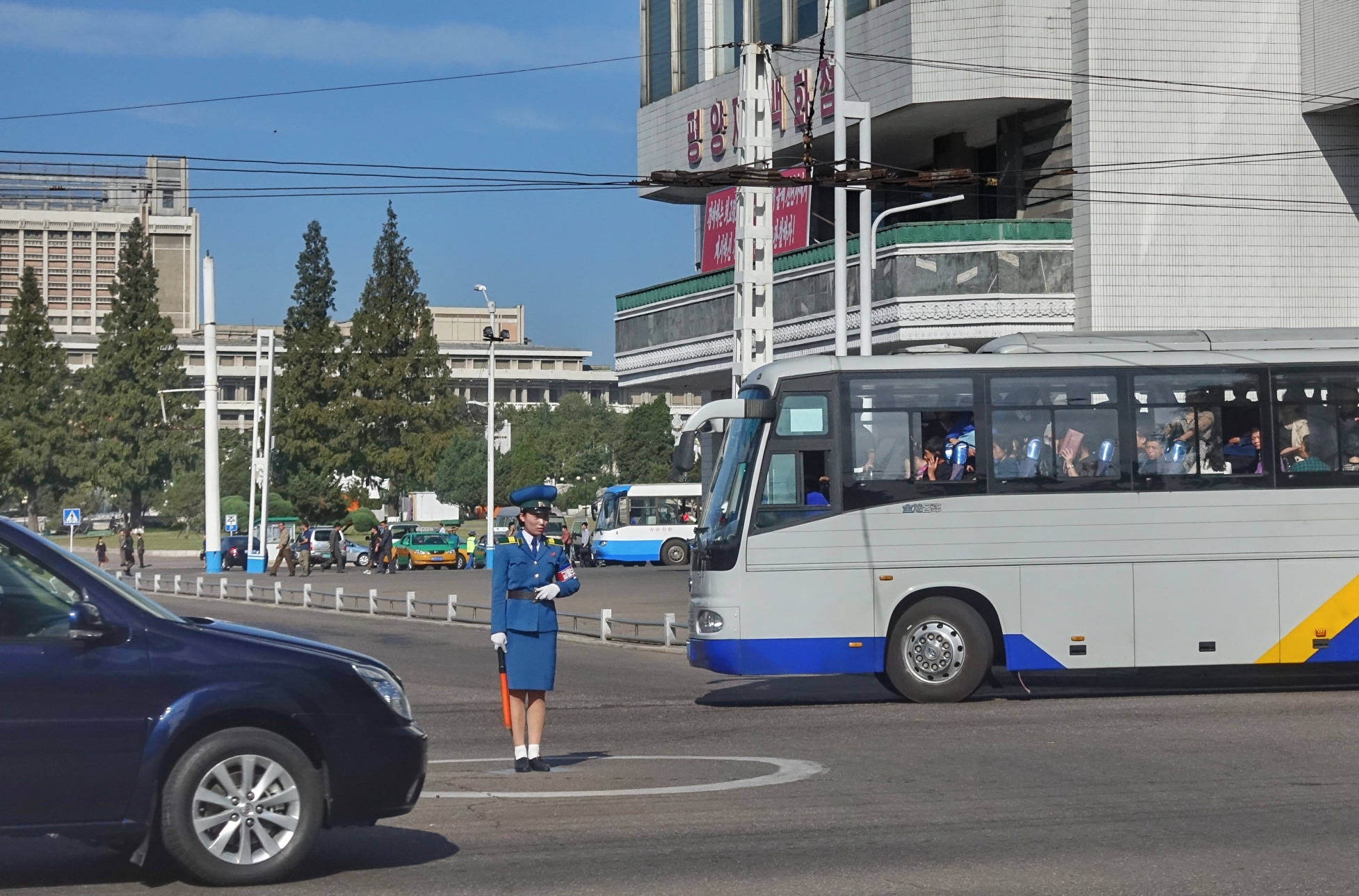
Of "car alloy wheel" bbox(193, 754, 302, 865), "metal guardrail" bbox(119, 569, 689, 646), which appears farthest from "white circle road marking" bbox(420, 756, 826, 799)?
"metal guardrail" bbox(119, 569, 689, 646)

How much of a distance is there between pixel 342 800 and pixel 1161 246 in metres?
29.9

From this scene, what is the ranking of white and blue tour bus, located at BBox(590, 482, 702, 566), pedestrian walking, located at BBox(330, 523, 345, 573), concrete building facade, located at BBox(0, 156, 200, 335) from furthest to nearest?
concrete building facade, located at BBox(0, 156, 200, 335)
white and blue tour bus, located at BBox(590, 482, 702, 566)
pedestrian walking, located at BBox(330, 523, 345, 573)

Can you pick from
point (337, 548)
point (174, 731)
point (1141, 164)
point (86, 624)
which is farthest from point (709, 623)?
point (337, 548)

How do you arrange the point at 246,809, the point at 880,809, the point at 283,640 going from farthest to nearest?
the point at 880,809 → the point at 283,640 → the point at 246,809

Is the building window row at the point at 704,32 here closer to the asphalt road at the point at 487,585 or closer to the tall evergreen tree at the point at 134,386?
the asphalt road at the point at 487,585

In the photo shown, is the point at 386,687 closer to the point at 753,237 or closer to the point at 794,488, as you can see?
the point at 794,488

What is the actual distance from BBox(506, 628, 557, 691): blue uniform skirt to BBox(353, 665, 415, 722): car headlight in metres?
3.13

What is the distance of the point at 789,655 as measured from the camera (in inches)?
627

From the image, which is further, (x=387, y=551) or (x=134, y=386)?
(x=134, y=386)

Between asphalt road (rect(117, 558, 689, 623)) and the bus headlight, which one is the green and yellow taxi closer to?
asphalt road (rect(117, 558, 689, 623))

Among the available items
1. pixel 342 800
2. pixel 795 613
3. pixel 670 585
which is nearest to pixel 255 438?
pixel 670 585

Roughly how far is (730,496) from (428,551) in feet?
159

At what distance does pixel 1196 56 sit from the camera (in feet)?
112

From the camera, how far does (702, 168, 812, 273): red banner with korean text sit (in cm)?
3878
